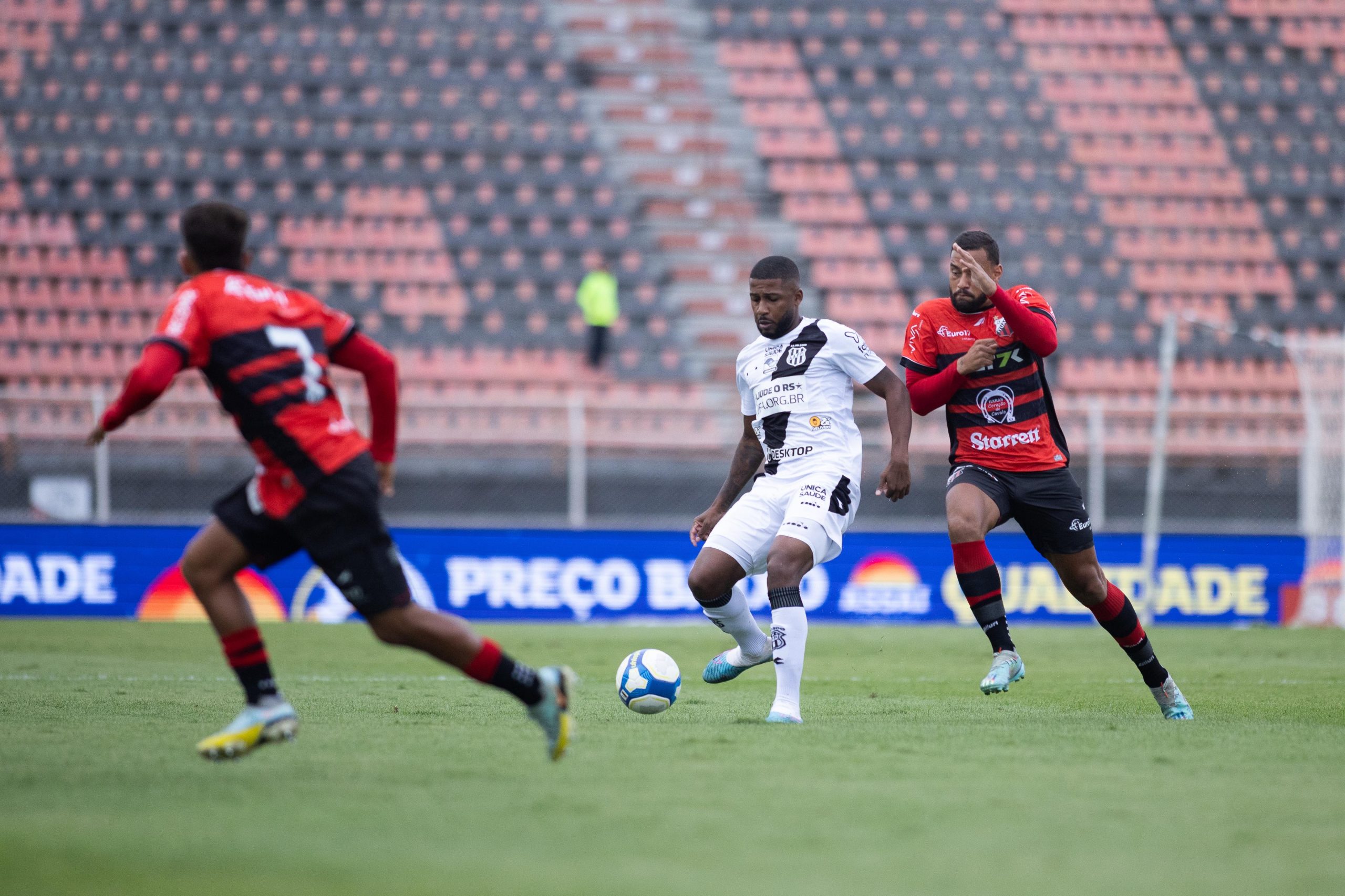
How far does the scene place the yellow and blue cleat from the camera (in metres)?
4.88

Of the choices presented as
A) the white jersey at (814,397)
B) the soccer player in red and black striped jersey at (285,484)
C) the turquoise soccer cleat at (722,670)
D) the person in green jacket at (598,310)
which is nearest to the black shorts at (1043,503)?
the white jersey at (814,397)

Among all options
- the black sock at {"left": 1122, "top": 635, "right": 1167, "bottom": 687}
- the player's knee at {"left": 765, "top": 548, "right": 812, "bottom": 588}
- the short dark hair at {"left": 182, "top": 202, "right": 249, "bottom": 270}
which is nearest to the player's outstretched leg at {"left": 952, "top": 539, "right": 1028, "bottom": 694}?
the black sock at {"left": 1122, "top": 635, "right": 1167, "bottom": 687}

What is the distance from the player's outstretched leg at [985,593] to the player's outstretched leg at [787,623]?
0.79 metres

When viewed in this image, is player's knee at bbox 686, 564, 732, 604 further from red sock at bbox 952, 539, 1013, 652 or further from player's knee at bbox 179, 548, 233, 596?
player's knee at bbox 179, 548, 233, 596

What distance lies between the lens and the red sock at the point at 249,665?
501 centimetres

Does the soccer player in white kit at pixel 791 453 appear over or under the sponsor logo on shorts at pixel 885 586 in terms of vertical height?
over

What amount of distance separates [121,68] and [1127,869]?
19.8 metres

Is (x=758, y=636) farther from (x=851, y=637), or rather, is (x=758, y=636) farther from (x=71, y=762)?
(x=851, y=637)

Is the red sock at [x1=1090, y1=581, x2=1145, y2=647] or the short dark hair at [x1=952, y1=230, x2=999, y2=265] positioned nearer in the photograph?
the red sock at [x1=1090, y1=581, x2=1145, y2=647]

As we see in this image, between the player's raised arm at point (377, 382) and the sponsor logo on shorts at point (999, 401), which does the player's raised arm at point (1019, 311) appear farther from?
the player's raised arm at point (377, 382)

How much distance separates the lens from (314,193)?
19.3 m

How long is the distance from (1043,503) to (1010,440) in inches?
13.8

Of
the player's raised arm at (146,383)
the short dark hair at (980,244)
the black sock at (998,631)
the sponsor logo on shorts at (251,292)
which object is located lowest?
the black sock at (998,631)

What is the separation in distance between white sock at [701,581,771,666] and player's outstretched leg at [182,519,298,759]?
2.30 meters
